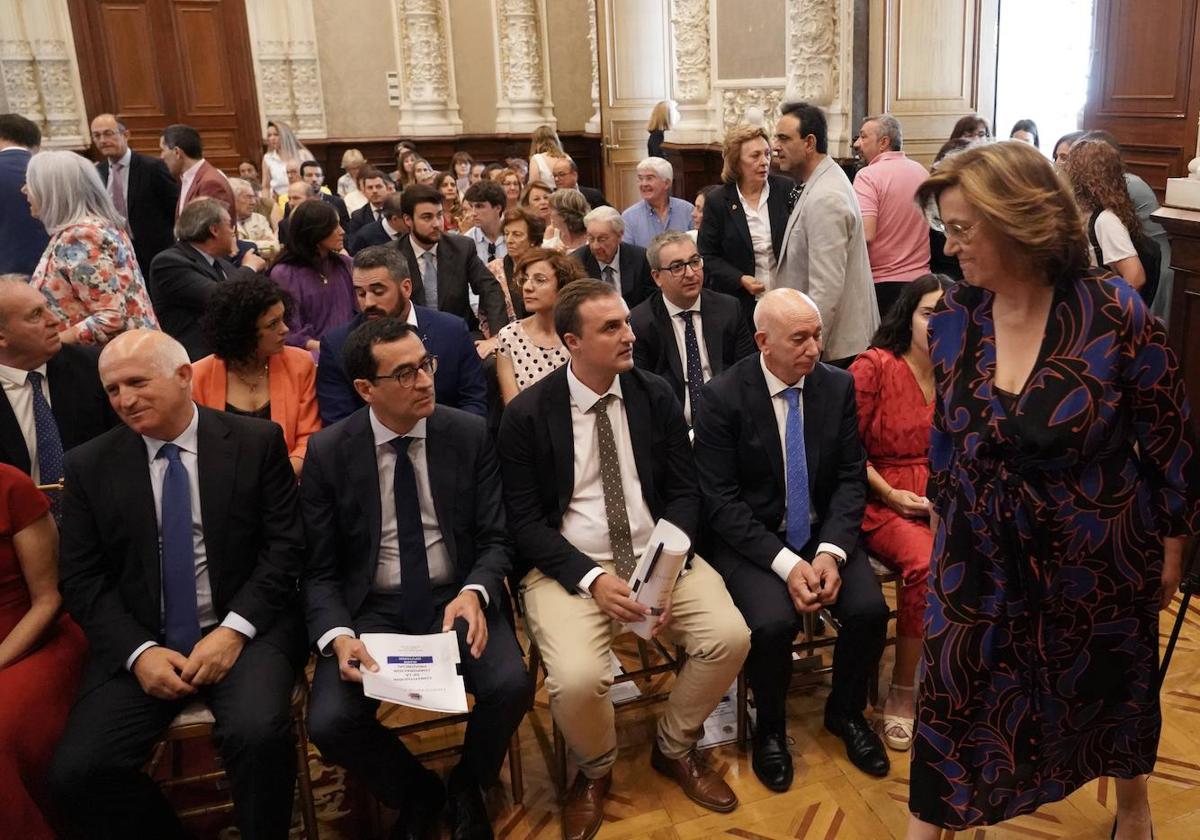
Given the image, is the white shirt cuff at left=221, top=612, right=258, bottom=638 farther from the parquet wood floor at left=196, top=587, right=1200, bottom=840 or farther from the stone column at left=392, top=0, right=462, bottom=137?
the stone column at left=392, top=0, right=462, bottom=137

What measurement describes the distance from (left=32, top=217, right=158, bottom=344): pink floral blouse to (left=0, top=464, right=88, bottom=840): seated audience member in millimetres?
1357

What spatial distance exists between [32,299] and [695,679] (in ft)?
7.33

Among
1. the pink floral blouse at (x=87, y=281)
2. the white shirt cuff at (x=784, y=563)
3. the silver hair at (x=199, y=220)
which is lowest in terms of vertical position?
the white shirt cuff at (x=784, y=563)

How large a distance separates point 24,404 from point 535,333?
69.4 inches

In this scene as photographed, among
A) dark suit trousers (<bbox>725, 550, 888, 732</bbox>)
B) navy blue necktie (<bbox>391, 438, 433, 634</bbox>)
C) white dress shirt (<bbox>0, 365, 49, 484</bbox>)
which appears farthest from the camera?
white dress shirt (<bbox>0, 365, 49, 484</bbox>)

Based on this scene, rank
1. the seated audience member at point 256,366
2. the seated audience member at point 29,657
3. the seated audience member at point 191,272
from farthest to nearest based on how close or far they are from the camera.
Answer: the seated audience member at point 191,272
the seated audience member at point 256,366
the seated audience member at point 29,657


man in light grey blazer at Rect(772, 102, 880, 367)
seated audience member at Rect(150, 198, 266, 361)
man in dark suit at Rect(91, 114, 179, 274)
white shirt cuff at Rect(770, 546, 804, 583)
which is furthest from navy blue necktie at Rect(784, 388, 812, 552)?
man in dark suit at Rect(91, 114, 179, 274)

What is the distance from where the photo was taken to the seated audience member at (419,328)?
3.50 meters

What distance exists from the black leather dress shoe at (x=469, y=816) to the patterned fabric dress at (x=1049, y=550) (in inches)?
45.5

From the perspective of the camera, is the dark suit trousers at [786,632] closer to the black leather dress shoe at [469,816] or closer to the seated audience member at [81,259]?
the black leather dress shoe at [469,816]

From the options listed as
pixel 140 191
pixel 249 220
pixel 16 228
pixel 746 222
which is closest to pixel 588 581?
pixel 746 222

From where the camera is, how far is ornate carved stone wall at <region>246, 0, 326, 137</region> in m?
11.7

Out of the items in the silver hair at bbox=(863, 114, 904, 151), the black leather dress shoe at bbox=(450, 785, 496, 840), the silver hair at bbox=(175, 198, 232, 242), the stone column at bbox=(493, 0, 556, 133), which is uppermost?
the stone column at bbox=(493, 0, 556, 133)

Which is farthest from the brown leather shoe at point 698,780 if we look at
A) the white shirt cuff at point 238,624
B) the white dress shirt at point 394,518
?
the white shirt cuff at point 238,624
